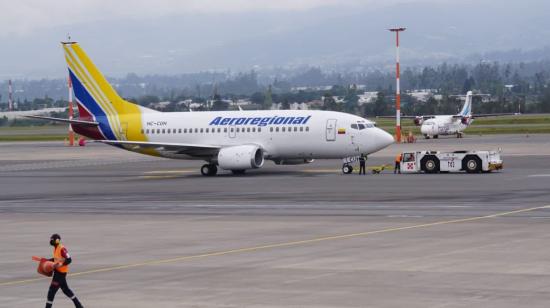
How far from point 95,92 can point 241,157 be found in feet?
42.5

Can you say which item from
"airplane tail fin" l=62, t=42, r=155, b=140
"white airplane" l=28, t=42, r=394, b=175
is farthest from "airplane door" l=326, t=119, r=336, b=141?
"airplane tail fin" l=62, t=42, r=155, b=140

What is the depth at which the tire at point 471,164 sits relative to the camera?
66062 mm

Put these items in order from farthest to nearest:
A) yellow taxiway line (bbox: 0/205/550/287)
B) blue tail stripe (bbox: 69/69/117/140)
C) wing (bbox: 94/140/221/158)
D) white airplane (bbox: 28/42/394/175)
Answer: blue tail stripe (bbox: 69/69/117/140) → wing (bbox: 94/140/221/158) → white airplane (bbox: 28/42/394/175) → yellow taxiway line (bbox: 0/205/550/287)

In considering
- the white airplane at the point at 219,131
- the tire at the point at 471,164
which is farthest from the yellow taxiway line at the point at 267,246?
the white airplane at the point at 219,131

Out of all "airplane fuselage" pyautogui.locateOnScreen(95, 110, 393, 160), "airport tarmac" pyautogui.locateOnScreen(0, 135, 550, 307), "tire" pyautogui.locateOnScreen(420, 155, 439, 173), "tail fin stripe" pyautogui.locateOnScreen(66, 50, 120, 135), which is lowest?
"airport tarmac" pyautogui.locateOnScreen(0, 135, 550, 307)

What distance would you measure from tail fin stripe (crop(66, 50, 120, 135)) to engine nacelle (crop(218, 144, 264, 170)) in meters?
9.40

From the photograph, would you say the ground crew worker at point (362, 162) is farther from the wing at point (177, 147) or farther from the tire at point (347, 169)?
the wing at point (177, 147)

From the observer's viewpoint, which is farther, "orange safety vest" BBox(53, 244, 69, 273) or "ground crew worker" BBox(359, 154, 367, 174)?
"ground crew worker" BBox(359, 154, 367, 174)

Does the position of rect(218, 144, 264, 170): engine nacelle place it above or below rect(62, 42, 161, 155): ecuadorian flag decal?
below

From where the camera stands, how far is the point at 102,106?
75.0m

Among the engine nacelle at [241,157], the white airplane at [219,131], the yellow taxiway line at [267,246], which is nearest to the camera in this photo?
the yellow taxiway line at [267,246]

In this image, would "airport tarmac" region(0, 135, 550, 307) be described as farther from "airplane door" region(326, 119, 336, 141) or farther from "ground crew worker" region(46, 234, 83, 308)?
"airplane door" region(326, 119, 336, 141)

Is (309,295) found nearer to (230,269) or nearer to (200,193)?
(230,269)

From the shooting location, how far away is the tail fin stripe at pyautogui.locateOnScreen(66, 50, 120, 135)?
7469cm
